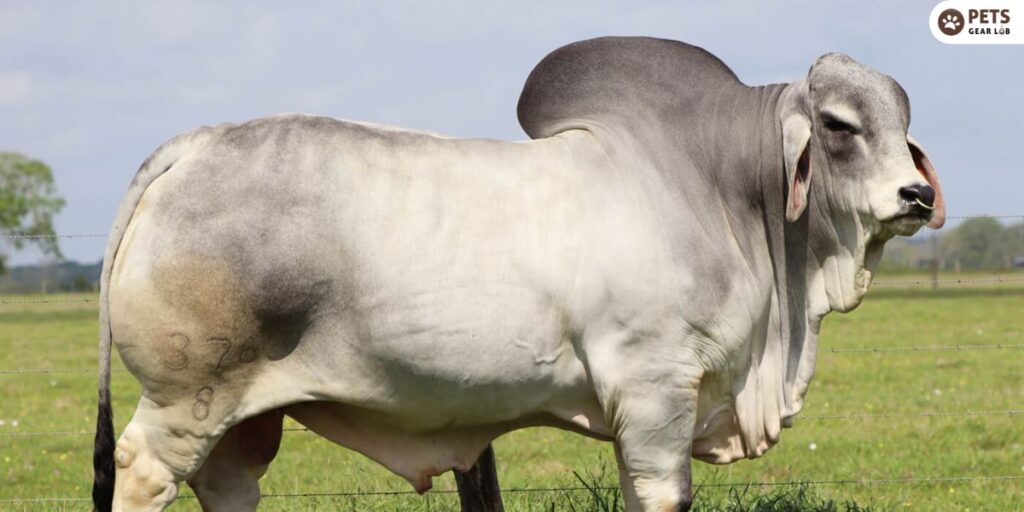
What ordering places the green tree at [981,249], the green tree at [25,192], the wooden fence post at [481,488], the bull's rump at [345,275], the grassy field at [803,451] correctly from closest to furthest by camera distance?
the bull's rump at [345,275] < the wooden fence post at [481,488] < the grassy field at [803,451] < the green tree at [981,249] < the green tree at [25,192]

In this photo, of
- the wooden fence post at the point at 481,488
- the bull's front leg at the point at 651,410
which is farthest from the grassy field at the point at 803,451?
the bull's front leg at the point at 651,410

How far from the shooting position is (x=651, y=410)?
12.8ft

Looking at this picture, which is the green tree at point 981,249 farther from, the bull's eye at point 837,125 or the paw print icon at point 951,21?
the bull's eye at point 837,125

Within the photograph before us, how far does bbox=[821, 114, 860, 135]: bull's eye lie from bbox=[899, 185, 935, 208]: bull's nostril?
270 millimetres

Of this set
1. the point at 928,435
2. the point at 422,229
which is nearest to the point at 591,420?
the point at 422,229

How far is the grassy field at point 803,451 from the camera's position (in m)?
6.13

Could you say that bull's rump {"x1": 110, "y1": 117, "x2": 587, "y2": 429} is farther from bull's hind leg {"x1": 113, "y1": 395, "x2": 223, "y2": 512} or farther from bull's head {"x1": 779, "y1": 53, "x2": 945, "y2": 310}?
bull's head {"x1": 779, "y1": 53, "x2": 945, "y2": 310}

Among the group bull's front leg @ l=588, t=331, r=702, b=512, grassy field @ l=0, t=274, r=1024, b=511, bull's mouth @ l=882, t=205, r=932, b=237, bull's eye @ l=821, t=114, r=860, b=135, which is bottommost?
grassy field @ l=0, t=274, r=1024, b=511

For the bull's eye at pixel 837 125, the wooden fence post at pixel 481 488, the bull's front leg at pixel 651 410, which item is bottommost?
the wooden fence post at pixel 481 488

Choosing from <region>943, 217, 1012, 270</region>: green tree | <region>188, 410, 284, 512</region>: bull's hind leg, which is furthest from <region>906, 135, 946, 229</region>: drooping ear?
<region>943, 217, 1012, 270</region>: green tree

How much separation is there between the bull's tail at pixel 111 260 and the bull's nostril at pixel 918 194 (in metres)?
2.22

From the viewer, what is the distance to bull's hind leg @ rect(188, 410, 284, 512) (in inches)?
163

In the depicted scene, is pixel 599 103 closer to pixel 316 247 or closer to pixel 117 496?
pixel 316 247

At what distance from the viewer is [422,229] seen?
Answer: 3.77m
